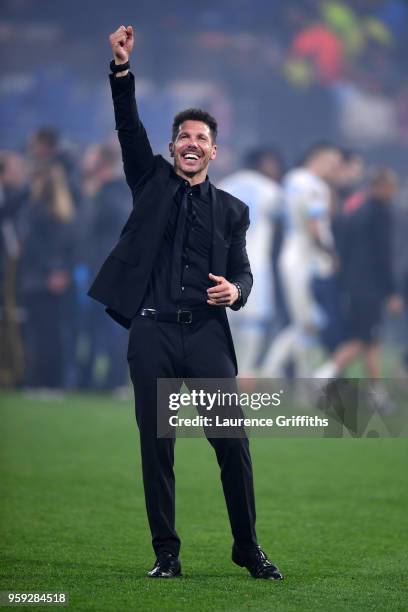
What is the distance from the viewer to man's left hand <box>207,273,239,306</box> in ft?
17.8

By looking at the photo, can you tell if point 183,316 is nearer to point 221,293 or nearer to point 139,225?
point 221,293

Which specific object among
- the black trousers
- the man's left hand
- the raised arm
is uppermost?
the raised arm

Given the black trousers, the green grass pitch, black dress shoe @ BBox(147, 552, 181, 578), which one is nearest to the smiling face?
the black trousers

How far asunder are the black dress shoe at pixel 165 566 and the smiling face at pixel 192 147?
61.2 inches

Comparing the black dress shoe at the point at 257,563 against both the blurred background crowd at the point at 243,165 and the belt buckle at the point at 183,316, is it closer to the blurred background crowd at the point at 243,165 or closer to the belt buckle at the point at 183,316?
the belt buckle at the point at 183,316

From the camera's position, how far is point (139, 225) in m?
5.56

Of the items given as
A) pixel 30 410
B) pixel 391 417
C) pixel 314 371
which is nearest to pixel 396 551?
pixel 391 417

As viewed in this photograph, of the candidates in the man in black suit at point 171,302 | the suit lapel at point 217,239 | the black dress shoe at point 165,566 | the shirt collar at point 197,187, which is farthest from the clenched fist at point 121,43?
the black dress shoe at point 165,566

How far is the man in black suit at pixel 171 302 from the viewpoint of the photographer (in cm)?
552

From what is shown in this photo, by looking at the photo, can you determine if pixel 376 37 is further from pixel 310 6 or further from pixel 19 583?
pixel 19 583

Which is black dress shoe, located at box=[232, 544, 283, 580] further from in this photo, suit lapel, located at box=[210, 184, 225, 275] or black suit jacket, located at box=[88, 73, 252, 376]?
suit lapel, located at box=[210, 184, 225, 275]

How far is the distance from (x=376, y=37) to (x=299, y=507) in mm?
9974

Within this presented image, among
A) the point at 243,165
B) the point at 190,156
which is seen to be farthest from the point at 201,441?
the point at 190,156

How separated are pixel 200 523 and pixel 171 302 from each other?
2.24 m
